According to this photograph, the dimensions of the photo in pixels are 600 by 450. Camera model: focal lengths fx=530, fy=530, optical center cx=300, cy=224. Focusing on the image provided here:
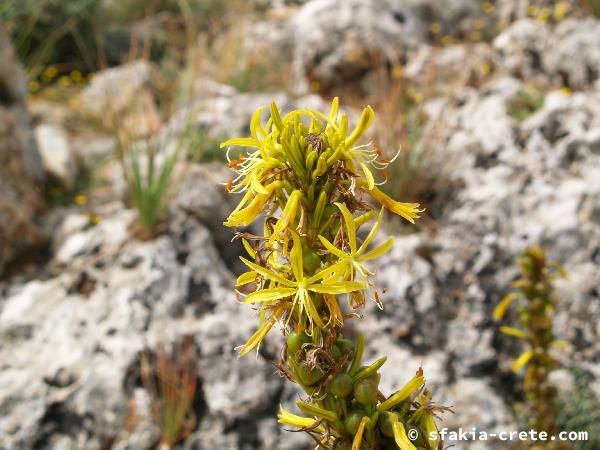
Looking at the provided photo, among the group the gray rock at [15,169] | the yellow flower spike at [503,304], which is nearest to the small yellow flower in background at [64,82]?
the gray rock at [15,169]

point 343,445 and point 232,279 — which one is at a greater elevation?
point 343,445

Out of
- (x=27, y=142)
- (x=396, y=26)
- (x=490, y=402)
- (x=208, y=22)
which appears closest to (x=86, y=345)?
(x=27, y=142)

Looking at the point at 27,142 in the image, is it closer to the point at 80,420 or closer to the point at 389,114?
the point at 80,420

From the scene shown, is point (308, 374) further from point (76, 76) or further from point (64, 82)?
point (76, 76)

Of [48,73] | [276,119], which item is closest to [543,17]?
[276,119]

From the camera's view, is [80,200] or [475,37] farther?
[475,37]
